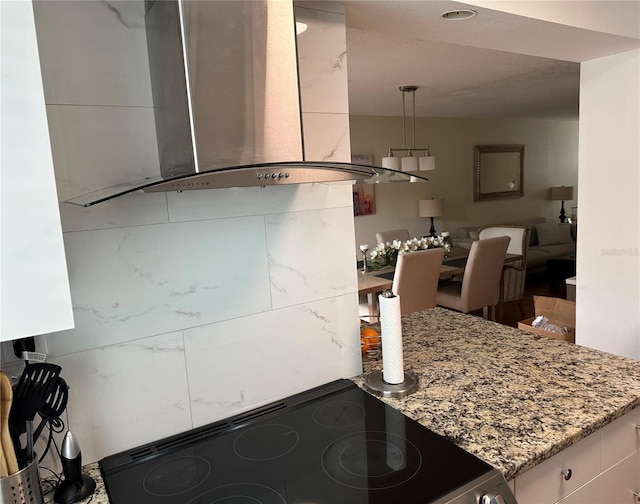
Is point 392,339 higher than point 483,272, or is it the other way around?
point 392,339

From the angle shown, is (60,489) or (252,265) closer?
(60,489)

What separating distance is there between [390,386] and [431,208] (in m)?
5.06

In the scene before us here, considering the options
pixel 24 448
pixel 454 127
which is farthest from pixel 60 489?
pixel 454 127

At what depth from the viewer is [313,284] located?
144 centimetres

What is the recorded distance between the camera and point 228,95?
99 centimetres

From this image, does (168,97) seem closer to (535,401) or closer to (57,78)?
(57,78)

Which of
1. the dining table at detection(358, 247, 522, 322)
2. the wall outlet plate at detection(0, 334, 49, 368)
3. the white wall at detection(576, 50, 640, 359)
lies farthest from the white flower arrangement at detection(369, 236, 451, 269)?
the wall outlet plate at detection(0, 334, 49, 368)

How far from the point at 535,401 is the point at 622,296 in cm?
144

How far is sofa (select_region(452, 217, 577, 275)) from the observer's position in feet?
20.2

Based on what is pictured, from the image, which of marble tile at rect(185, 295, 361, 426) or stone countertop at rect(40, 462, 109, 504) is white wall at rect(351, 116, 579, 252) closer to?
marble tile at rect(185, 295, 361, 426)

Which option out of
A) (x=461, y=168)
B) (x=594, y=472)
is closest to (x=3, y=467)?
(x=594, y=472)

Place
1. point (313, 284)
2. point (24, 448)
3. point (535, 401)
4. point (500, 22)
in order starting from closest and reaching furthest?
1. point (24, 448)
2. point (535, 401)
3. point (313, 284)
4. point (500, 22)

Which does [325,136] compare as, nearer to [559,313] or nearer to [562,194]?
[559,313]

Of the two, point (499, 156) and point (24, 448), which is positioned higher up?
point (499, 156)
